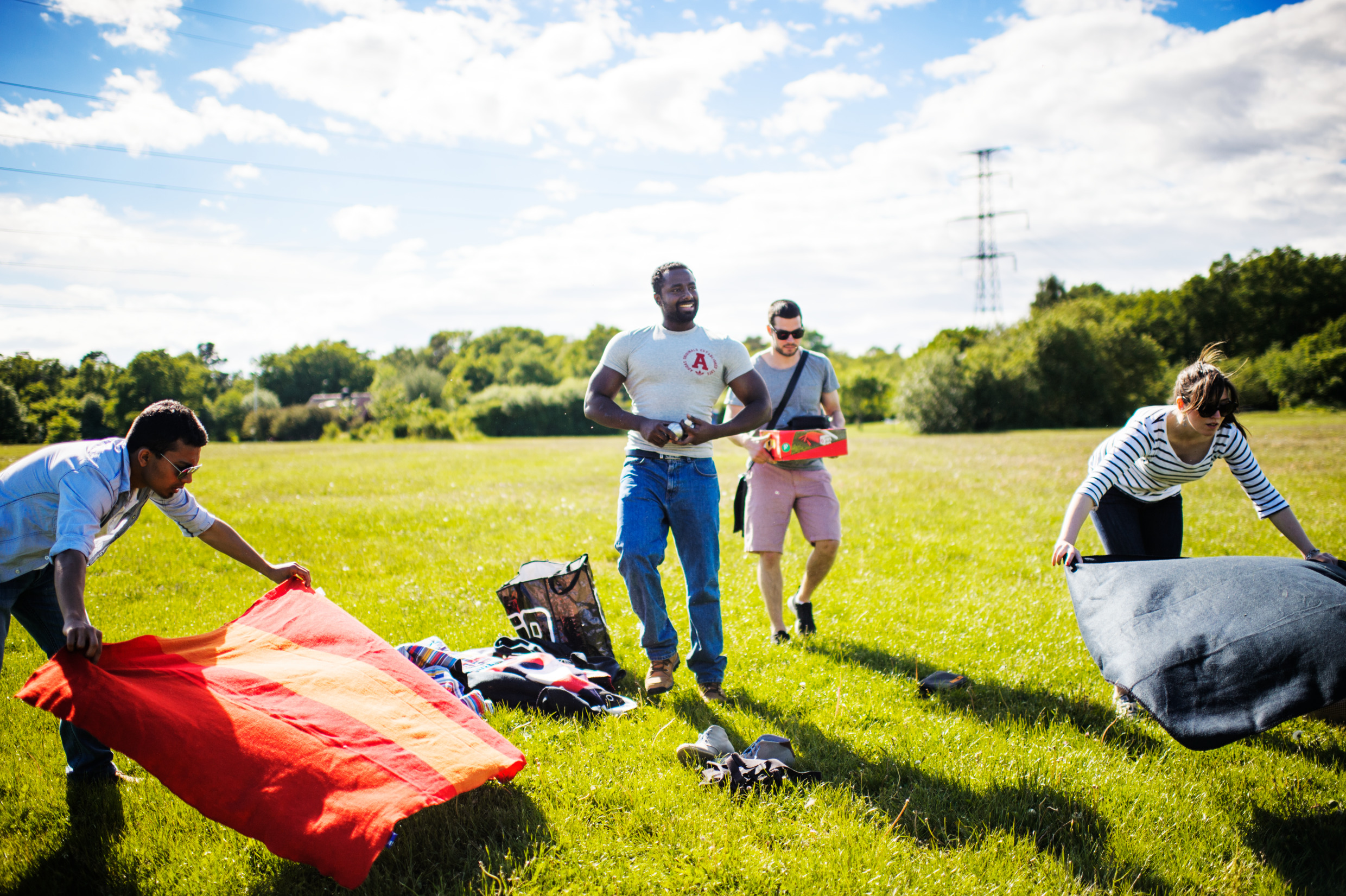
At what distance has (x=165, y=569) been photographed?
7.90 metres

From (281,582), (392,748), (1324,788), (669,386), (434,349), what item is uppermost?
(434,349)

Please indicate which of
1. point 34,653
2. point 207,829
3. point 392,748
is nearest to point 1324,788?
point 392,748

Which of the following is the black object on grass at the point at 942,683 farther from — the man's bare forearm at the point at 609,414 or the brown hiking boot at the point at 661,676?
the man's bare forearm at the point at 609,414

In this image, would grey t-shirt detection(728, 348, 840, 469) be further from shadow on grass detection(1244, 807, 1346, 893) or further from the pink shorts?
shadow on grass detection(1244, 807, 1346, 893)

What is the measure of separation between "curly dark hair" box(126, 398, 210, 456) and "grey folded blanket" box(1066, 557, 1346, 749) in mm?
4470

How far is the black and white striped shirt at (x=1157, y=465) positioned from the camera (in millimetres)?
4043

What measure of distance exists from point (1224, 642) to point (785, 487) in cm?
298

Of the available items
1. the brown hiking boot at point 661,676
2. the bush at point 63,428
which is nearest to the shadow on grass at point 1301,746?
the brown hiking boot at point 661,676

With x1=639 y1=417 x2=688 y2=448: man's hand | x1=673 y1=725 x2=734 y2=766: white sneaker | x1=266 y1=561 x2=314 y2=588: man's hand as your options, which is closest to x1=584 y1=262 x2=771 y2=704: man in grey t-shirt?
x1=639 y1=417 x2=688 y2=448: man's hand

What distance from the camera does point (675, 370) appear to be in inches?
179

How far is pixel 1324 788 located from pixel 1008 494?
33.9ft

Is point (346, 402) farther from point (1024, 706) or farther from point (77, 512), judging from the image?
point (1024, 706)

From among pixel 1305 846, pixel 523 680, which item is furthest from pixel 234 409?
pixel 1305 846

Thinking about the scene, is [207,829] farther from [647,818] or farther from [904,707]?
[904,707]
